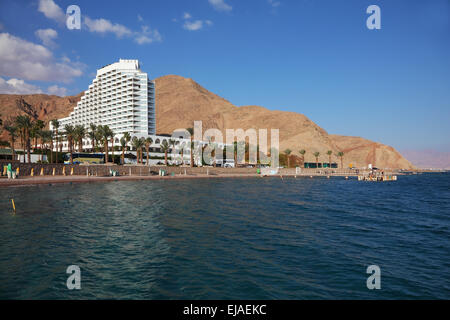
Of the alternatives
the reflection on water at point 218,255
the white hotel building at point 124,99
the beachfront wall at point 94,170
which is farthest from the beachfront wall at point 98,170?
the white hotel building at point 124,99

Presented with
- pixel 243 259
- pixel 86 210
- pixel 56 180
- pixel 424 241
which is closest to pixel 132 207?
pixel 86 210

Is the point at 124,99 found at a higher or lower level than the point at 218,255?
higher

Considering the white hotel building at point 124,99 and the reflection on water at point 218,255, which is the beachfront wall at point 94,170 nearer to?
the reflection on water at point 218,255

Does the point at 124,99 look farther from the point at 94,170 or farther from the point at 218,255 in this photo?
the point at 218,255

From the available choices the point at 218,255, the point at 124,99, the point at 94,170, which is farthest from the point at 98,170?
the point at 124,99

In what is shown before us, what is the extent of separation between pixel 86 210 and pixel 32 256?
582 inches

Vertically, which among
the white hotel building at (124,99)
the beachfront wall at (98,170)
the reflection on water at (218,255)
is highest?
the white hotel building at (124,99)

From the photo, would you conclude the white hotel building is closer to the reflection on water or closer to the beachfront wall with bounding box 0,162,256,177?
the beachfront wall with bounding box 0,162,256,177

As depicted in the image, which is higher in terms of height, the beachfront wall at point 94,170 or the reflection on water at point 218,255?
the beachfront wall at point 94,170

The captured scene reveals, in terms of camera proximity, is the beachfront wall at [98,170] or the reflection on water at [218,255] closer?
the reflection on water at [218,255]

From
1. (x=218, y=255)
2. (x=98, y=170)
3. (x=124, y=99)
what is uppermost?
(x=124, y=99)

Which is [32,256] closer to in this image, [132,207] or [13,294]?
[13,294]

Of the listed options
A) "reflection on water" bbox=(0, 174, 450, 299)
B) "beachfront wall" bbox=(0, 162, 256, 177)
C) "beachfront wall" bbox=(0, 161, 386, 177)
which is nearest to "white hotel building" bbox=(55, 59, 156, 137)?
"beachfront wall" bbox=(0, 161, 386, 177)

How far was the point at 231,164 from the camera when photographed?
468ft
